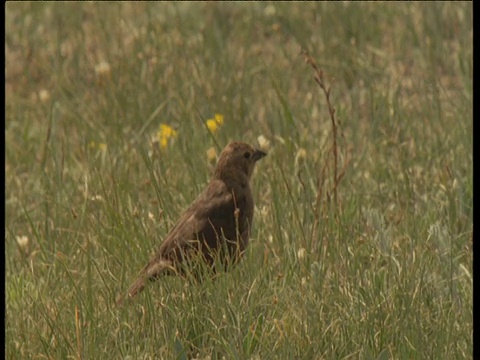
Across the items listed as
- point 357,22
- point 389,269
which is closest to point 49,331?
point 389,269

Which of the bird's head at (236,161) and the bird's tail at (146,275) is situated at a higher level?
the bird's head at (236,161)

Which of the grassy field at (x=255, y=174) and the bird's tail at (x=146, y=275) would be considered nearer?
the grassy field at (x=255, y=174)

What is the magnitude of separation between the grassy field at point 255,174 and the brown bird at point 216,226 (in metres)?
0.09

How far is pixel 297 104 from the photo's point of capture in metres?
7.58

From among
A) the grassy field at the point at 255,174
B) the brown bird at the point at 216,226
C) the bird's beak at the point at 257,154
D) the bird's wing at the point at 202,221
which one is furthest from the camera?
the bird's beak at the point at 257,154

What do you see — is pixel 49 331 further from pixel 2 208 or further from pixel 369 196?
pixel 369 196

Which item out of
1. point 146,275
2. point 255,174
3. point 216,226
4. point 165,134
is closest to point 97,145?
point 165,134

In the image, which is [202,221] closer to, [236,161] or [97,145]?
[236,161]

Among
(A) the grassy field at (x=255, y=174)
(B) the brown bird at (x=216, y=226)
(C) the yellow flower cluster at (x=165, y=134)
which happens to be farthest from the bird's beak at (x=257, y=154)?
(C) the yellow flower cluster at (x=165, y=134)

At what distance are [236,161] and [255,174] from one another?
86 centimetres

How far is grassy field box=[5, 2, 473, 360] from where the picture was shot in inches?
198

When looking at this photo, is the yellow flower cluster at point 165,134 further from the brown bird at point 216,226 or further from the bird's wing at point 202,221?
the bird's wing at point 202,221

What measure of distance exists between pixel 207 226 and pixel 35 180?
6.34ft

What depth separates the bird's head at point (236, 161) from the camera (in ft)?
19.0
